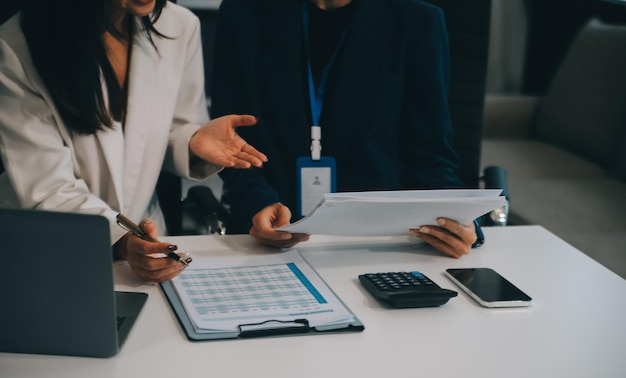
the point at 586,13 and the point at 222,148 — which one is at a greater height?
the point at 586,13

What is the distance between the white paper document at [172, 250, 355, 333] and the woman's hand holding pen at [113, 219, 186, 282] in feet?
0.09

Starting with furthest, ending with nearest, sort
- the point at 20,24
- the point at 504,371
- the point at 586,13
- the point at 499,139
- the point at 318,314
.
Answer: the point at 586,13, the point at 499,139, the point at 20,24, the point at 318,314, the point at 504,371

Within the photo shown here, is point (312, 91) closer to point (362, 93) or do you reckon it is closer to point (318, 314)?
point (362, 93)

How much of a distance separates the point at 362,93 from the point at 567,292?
2.54 ft

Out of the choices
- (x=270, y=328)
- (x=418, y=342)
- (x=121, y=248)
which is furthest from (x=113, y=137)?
(x=418, y=342)

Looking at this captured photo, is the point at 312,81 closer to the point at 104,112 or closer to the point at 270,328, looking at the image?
the point at 104,112

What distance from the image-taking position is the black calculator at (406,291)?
1.22 m

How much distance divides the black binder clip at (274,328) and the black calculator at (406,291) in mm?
166

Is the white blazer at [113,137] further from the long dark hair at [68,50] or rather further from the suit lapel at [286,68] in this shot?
the suit lapel at [286,68]

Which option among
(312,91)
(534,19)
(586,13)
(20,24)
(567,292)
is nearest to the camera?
(567,292)

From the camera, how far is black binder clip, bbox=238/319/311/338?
3.62ft

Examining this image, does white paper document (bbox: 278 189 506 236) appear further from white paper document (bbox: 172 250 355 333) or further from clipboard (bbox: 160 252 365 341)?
clipboard (bbox: 160 252 365 341)

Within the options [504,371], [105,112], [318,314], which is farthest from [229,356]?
[105,112]

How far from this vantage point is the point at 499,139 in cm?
368
